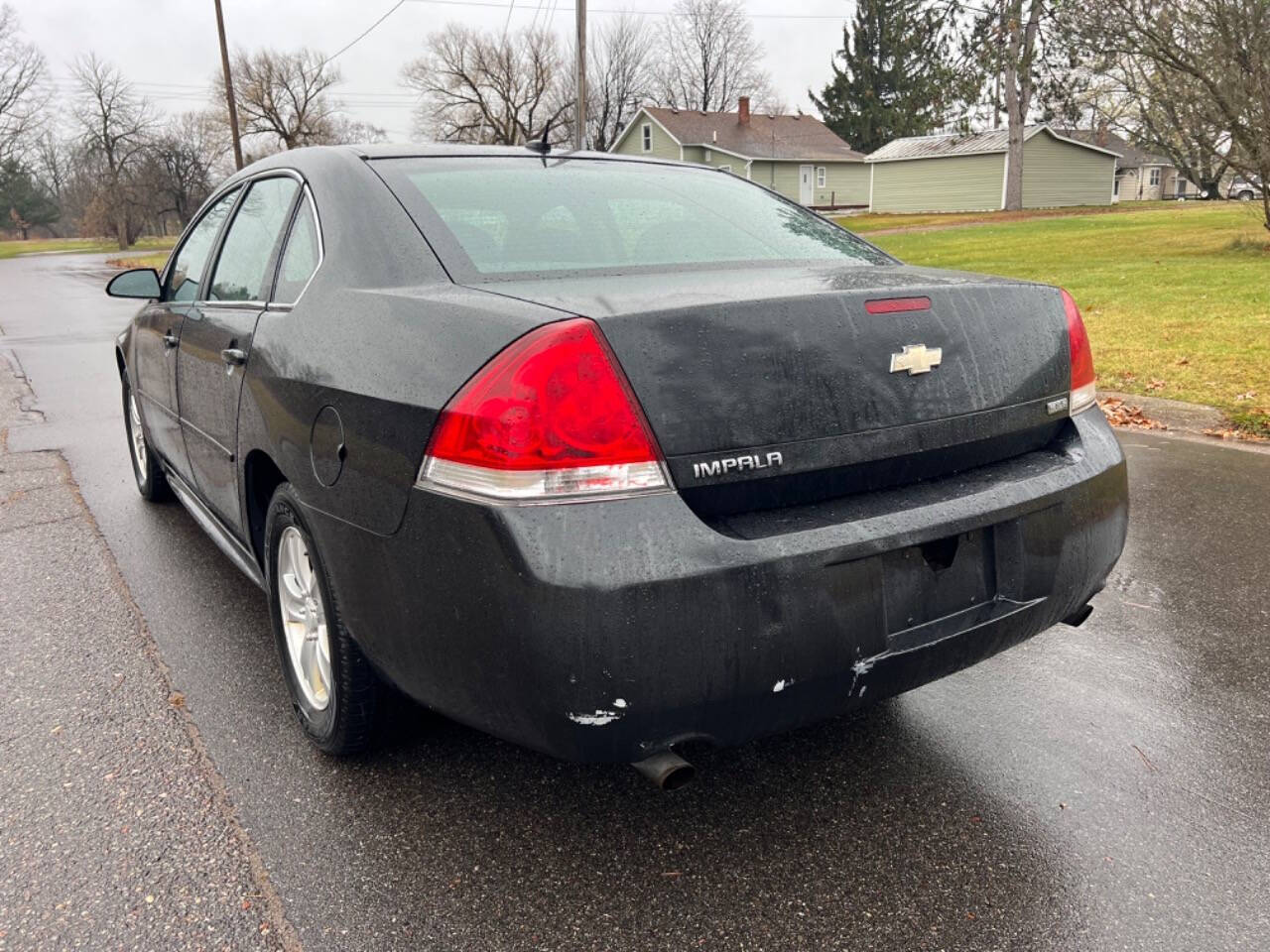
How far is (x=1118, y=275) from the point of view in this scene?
15.3 metres

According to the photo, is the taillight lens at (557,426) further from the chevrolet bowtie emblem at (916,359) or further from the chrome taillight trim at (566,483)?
the chevrolet bowtie emblem at (916,359)

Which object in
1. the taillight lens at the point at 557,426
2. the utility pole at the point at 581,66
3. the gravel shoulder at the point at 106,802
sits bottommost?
the gravel shoulder at the point at 106,802

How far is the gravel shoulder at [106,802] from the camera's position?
6.73ft

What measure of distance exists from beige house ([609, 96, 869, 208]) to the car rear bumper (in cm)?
5229

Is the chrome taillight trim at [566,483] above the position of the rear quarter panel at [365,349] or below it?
below

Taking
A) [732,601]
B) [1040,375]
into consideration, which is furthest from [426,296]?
[1040,375]

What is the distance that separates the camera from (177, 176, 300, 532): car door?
3.00 metres

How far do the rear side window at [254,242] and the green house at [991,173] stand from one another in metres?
46.2

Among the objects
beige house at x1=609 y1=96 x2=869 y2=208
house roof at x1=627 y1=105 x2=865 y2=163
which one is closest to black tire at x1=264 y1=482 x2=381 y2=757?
beige house at x1=609 y1=96 x2=869 y2=208

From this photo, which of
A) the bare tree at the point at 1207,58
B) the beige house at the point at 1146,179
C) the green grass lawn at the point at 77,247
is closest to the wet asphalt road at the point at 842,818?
the bare tree at the point at 1207,58

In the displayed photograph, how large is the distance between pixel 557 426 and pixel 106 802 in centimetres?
161

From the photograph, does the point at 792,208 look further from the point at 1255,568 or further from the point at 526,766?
the point at 1255,568

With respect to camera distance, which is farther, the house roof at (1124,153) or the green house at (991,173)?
the house roof at (1124,153)

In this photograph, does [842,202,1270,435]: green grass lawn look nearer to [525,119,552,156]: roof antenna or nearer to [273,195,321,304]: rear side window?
[525,119,552,156]: roof antenna
